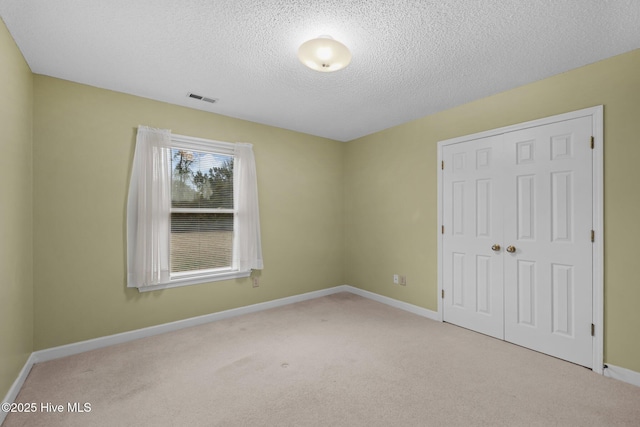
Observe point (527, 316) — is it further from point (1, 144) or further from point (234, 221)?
point (1, 144)

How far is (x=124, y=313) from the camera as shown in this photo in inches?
117

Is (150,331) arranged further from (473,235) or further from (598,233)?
(598,233)

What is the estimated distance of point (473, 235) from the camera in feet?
10.6

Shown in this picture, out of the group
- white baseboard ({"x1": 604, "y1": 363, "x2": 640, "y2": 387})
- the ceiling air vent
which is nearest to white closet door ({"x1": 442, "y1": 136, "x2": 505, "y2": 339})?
white baseboard ({"x1": 604, "y1": 363, "x2": 640, "y2": 387})

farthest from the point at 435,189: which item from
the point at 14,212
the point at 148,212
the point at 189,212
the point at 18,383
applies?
the point at 18,383

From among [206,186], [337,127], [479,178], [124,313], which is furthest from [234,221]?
[479,178]

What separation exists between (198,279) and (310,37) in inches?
111

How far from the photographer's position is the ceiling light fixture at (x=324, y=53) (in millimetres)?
1969

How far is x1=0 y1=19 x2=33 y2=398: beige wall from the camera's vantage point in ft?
6.28

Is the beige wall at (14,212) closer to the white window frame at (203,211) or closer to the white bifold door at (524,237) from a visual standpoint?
the white window frame at (203,211)

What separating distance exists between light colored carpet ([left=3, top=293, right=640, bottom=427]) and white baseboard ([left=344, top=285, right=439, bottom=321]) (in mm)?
422

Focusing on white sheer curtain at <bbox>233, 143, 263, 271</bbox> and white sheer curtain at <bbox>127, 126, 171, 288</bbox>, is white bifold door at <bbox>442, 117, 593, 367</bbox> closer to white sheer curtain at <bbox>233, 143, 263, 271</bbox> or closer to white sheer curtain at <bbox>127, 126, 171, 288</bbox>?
white sheer curtain at <bbox>233, 143, 263, 271</bbox>

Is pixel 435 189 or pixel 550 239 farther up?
pixel 435 189

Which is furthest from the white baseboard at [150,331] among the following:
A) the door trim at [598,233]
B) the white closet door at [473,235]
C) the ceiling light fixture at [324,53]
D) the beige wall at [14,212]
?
the door trim at [598,233]
